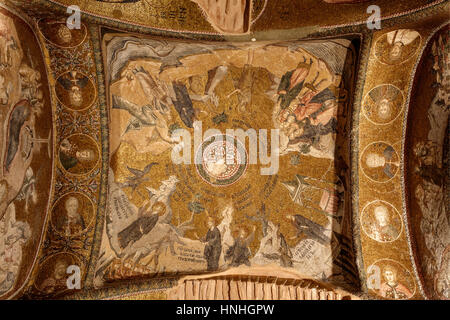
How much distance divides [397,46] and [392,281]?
4.21m

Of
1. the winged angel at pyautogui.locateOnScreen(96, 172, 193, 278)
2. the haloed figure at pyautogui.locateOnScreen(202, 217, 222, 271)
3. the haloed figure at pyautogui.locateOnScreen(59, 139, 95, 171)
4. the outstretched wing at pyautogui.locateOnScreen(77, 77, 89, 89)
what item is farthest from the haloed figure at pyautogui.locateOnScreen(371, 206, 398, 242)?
the outstretched wing at pyautogui.locateOnScreen(77, 77, 89, 89)

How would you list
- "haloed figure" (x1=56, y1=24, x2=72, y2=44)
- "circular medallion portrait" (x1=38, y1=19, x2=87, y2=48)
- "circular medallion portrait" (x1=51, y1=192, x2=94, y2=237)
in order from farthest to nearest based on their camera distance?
"circular medallion portrait" (x1=51, y1=192, x2=94, y2=237), "haloed figure" (x1=56, y1=24, x2=72, y2=44), "circular medallion portrait" (x1=38, y1=19, x2=87, y2=48)

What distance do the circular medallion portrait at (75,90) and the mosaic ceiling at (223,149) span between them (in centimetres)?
2

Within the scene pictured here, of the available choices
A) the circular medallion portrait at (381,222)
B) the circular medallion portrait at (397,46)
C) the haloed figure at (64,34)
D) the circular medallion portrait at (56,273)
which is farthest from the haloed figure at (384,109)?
the circular medallion portrait at (56,273)

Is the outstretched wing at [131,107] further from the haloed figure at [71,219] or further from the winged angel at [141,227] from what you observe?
the haloed figure at [71,219]

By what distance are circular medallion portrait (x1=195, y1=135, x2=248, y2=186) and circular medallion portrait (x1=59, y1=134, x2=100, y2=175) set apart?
215cm

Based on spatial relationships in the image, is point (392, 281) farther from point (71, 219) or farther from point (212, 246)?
point (71, 219)

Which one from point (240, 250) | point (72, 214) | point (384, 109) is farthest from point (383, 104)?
point (72, 214)

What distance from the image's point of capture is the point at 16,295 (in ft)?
19.6

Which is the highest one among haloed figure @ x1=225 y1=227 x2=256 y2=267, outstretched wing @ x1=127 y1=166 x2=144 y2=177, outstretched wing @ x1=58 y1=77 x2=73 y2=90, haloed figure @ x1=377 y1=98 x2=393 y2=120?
outstretched wing @ x1=58 y1=77 x2=73 y2=90

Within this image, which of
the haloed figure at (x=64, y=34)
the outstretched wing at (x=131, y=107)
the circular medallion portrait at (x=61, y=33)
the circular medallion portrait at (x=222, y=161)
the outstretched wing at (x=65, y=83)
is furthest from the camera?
the circular medallion portrait at (x=222, y=161)

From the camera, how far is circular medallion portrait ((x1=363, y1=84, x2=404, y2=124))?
253 inches

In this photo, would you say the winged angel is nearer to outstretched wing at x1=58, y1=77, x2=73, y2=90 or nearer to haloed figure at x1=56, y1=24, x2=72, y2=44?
outstretched wing at x1=58, y1=77, x2=73, y2=90

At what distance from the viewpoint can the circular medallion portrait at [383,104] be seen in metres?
6.42
